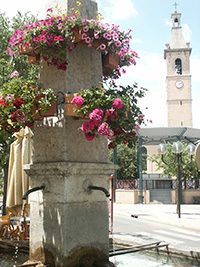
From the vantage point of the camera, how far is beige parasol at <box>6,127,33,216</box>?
18.4ft

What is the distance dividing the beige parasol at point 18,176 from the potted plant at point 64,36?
6.76 ft

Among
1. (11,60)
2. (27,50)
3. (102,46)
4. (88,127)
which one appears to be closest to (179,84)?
(11,60)

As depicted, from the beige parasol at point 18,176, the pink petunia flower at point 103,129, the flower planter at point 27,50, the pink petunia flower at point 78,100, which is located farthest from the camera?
the beige parasol at point 18,176

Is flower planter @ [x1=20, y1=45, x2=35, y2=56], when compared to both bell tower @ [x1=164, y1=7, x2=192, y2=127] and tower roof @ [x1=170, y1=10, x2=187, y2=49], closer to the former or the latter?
bell tower @ [x1=164, y1=7, x2=192, y2=127]

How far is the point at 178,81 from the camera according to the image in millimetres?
56594

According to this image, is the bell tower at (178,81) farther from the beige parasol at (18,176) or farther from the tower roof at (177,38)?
the beige parasol at (18,176)

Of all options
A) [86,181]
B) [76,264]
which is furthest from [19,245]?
[86,181]

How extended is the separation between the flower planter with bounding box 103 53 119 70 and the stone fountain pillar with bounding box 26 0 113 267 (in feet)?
0.78

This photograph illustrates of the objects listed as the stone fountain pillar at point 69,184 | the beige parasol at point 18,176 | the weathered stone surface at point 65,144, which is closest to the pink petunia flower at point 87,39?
the stone fountain pillar at point 69,184

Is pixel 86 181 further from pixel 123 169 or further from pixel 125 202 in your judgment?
pixel 123 169

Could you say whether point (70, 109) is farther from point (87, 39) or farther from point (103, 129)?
point (87, 39)

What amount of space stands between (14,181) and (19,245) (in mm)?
1131

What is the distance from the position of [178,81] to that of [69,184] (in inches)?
2190

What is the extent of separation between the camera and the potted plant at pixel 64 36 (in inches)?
158
